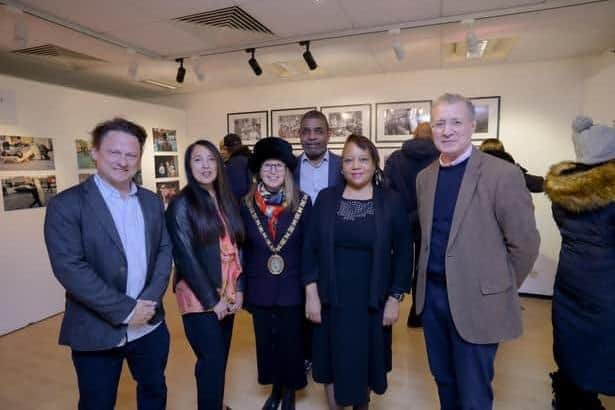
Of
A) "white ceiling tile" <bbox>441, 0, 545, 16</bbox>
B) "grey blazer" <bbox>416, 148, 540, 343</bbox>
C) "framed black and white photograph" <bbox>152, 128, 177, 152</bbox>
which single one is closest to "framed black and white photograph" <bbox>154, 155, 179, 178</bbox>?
"framed black and white photograph" <bbox>152, 128, 177, 152</bbox>

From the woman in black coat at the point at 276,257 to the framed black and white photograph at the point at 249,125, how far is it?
3.22 m

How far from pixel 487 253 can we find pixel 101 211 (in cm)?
163

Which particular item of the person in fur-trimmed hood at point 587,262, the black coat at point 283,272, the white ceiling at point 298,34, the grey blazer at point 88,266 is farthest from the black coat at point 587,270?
the grey blazer at point 88,266

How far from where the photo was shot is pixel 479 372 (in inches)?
62.4

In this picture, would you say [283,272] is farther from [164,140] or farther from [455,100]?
[164,140]

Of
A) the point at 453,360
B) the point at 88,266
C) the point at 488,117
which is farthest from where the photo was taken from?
the point at 488,117

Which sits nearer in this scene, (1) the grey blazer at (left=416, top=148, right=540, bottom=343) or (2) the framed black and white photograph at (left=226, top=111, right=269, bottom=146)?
(1) the grey blazer at (left=416, top=148, right=540, bottom=343)

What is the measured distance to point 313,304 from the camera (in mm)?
1846

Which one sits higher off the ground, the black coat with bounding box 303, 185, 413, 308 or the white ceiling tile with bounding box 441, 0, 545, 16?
the white ceiling tile with bounding box 441, 0, 545, 16

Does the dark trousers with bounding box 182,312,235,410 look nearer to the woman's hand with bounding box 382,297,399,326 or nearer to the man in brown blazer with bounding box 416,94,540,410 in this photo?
the woman's hand with bounding box 382,297,399,326

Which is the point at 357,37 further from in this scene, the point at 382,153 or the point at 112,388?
the point at 112,388

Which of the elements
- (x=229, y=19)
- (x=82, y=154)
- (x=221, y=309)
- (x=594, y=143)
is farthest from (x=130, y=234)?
(x=82, y=154)

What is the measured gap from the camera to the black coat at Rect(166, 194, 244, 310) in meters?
1.76

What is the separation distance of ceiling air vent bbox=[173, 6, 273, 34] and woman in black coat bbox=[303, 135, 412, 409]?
5.29 feet
